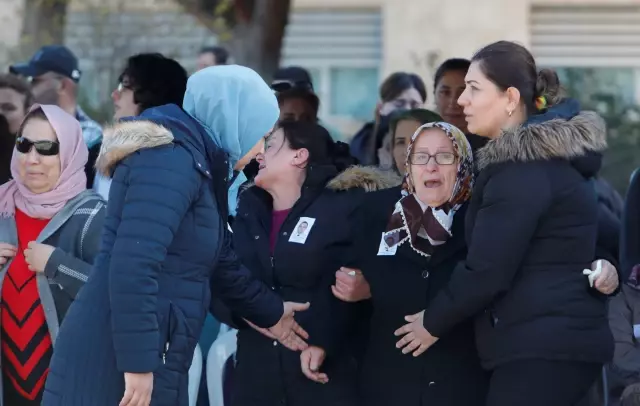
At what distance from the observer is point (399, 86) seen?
7770 millimetres

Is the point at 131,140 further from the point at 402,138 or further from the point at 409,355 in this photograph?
the point at 402,138

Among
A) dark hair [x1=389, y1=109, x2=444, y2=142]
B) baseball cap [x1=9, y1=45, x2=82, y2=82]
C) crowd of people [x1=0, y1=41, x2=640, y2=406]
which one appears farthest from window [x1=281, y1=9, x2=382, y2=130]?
crowd of people [x1=0, y1=41, x2=640, y2=406]

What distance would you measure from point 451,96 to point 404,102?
1.47 metres

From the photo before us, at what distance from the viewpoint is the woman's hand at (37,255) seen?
4824mm

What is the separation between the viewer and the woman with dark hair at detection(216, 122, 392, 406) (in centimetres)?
502

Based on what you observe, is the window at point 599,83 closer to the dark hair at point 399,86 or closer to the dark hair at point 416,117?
the dark hair at point 399,86

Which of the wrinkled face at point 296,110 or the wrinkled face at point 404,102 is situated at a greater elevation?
the wrinkled face at point 296,110

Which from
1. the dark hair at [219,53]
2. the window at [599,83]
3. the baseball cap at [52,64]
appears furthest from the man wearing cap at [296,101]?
the window at [599,83]

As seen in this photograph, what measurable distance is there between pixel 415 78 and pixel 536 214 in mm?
3882

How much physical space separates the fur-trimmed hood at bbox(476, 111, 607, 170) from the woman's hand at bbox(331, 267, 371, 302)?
820mm

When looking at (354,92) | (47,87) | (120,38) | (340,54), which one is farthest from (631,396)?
(120,38)

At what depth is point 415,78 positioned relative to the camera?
314 inches

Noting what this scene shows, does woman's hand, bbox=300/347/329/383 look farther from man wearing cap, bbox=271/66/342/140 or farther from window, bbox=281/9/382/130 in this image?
window, bbox=281/9/382/130

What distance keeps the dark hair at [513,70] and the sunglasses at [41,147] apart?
72.2 inches
